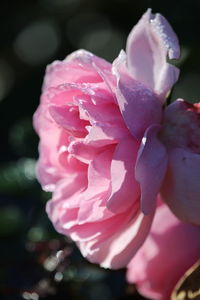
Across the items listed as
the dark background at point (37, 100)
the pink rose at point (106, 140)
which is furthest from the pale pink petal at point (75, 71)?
the dark background at point (37, 100)

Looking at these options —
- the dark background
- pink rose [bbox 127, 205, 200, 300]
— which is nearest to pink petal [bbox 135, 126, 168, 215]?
pink rose [bbox 127, 205, 200, 300]

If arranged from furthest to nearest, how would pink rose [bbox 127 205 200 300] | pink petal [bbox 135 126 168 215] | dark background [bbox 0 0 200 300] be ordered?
dark background [bbox 0 0 200 300] → pink rose [bbox 127 205 200 300] → pink petal [bbox 135 126 168 215]

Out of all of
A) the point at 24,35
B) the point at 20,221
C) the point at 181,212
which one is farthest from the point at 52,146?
the point at 24,35

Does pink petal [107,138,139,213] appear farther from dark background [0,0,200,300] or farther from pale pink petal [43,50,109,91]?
dark background [0,0,200,300]

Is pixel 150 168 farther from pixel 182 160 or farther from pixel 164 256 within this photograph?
pixel 164 256

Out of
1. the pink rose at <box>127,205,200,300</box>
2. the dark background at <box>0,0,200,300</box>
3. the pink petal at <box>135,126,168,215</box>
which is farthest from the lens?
the dark background at <box>0,0,200,300</box>

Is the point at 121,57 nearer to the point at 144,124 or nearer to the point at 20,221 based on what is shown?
the point at 144,124

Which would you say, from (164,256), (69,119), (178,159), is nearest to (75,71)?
(69,119)
